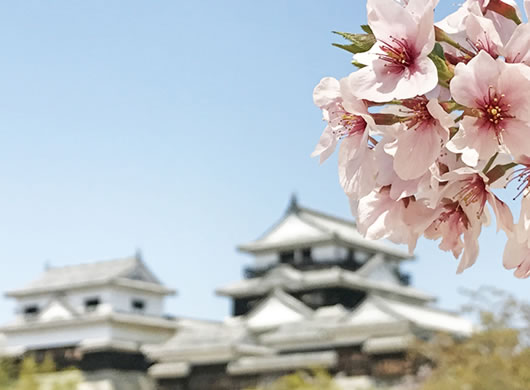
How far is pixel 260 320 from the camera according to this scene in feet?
69.0

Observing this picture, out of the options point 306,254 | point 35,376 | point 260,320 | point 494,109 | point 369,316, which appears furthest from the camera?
point 306,254

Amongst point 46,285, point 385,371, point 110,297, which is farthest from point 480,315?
point 46,285

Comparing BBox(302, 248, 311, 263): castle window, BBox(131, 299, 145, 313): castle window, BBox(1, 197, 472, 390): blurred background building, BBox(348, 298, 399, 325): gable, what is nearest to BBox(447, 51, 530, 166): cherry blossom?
BBox(1, 197, 472, 390): blurred background building

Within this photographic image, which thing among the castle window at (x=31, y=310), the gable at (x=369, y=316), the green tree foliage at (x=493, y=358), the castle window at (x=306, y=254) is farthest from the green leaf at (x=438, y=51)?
the castle window at (x=31, y=310)

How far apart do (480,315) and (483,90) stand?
1157 cm

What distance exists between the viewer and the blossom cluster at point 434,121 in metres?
0.94

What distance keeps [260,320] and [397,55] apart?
20.3m

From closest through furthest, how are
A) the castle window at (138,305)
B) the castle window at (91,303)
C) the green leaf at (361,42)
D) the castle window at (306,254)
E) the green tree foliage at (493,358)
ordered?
the green leaf at (361,42)
the green tree foliage at (493,358)
the castle window at (306,254)
the castle window at (91,303)
the castle window at (138,305)

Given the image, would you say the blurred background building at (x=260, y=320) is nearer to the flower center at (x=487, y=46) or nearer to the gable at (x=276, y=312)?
the gable at (x=276, y=312)

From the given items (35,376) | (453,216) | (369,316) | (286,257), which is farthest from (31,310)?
(453,216)

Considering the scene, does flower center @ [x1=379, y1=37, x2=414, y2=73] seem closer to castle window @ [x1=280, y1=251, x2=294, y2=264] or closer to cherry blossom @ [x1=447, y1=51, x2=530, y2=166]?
cherry blossom @ [x1=447, y1=51, x2=530, y2=166]

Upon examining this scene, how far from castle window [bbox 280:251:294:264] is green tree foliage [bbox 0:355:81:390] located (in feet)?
21.2

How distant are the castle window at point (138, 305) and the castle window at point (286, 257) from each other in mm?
4437

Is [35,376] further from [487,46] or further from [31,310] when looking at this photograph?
[487,46]
